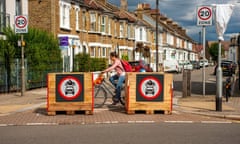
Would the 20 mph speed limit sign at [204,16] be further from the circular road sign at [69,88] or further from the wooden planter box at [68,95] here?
the circular road sign at [69,88]

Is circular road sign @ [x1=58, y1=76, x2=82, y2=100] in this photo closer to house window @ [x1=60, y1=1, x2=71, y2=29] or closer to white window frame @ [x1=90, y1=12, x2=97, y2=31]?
house window @ [x1=60, y1=1, x2=71, y2=29]

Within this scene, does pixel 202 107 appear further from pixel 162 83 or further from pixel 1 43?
pixel 1 43

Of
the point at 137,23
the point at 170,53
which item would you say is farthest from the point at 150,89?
the point at 170,53

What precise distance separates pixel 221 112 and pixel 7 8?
1795 centimetres

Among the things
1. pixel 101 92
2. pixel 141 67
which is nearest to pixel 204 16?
pixel 101 92

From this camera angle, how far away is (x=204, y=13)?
1412 centimetres

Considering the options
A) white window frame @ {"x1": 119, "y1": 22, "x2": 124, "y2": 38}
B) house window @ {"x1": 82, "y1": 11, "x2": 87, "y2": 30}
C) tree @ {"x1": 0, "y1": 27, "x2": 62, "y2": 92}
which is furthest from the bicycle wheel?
white window frame @ {"x1": 119, "y1": 22, "x2": 124, "y2": 38}

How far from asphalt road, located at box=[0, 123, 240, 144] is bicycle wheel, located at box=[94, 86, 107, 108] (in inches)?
119

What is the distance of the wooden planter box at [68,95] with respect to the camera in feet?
37.0

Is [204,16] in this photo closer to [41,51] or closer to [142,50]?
[41,51]

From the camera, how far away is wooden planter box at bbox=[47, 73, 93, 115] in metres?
11.3

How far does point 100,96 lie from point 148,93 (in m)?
1.92

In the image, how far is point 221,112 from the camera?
11.6m

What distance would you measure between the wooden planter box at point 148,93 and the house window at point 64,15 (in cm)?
1923
